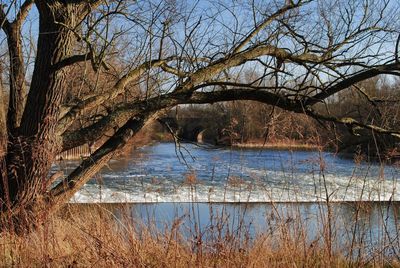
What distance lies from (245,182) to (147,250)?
1207 millimetres

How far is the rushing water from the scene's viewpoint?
393cm

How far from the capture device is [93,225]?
3.78m

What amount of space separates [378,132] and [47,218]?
3.17 meters

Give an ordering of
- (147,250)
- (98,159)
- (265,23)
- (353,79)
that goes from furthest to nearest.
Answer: (265,23), (98,159), (353,79), (147,250)

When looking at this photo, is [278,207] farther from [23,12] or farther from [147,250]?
[23,12]

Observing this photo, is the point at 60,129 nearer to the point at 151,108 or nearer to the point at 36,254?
the point at 151,108

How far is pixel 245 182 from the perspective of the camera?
443 centimetres

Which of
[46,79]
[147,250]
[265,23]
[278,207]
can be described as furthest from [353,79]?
[46,79]

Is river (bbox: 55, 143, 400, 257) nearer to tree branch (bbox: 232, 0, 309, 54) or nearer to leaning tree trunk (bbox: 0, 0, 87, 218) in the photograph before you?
leaning tree trunk (bbox: 0, 0, 87, 218)

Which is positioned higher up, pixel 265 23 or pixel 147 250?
pixel 265 23

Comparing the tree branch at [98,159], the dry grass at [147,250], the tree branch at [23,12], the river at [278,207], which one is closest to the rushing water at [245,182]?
the river at [278,207]

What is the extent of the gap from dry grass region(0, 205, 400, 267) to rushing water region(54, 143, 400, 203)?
355 millimetres

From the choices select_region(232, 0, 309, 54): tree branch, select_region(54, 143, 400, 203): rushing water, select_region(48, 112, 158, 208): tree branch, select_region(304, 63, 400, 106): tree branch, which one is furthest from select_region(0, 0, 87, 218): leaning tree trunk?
select_region(304, 63, 400, 106): tree branch

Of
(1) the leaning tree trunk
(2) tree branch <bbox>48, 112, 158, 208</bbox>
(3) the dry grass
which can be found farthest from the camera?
(2) tree branch <bbox>48, 112, 158, 208</bbox>
